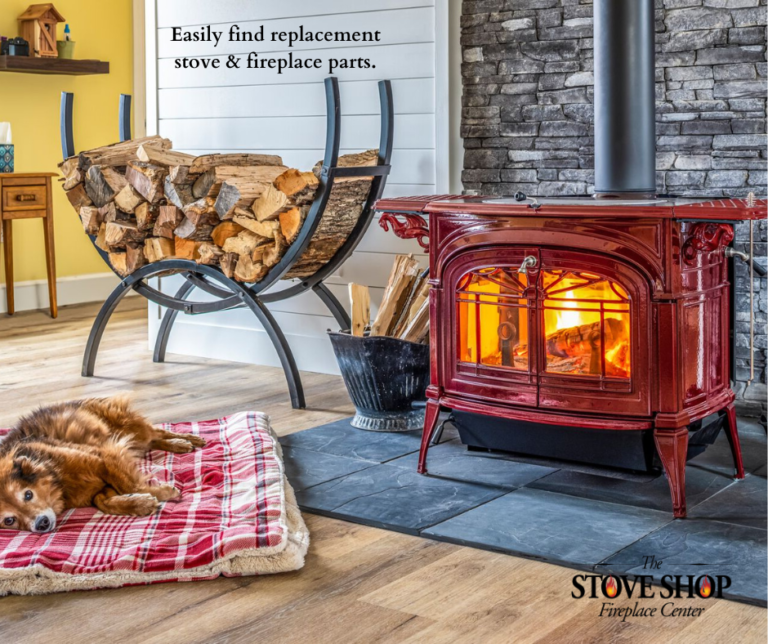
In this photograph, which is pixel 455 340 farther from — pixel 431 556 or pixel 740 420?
pixel 740 420

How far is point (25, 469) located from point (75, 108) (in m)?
4.38

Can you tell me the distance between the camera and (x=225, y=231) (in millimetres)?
3551

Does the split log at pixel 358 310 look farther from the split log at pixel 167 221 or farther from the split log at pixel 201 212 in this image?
the split log at pixel 167 221

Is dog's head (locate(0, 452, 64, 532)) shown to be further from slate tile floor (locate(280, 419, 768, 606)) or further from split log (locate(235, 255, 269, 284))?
split log (locate(235, 255, 269, 284))

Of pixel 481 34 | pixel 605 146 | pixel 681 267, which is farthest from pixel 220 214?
pixel 681 267

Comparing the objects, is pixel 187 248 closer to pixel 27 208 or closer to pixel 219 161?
pixel 219 161

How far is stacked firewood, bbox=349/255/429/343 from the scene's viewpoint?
3.23 meters

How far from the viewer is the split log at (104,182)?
12.3 feet

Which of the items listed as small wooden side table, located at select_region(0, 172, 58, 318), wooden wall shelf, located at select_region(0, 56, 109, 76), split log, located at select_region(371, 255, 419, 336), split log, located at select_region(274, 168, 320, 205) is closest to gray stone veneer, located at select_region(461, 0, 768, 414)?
split log, located at select_region(371, 255, 419, 336)

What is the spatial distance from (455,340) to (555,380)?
304mm

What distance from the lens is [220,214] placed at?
3486 mm

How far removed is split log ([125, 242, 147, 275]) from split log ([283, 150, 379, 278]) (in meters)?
0.60

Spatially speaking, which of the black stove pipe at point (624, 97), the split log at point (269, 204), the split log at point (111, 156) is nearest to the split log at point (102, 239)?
the split log at point (111, 156)

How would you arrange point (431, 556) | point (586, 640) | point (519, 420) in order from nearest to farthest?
point (586, 640) → point (431, 556) → point (519, 420)
